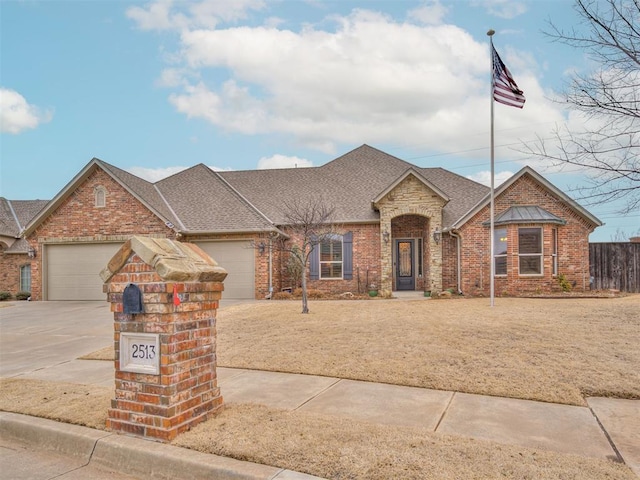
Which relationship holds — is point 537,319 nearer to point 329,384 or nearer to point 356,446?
point 329,384

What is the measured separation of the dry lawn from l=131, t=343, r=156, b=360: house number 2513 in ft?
9.60

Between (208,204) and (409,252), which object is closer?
(409,252)

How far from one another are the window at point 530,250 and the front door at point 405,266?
14.5 ft

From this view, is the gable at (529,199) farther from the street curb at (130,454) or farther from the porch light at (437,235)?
the street curb at (130,454)

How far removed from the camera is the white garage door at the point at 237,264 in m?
18.6

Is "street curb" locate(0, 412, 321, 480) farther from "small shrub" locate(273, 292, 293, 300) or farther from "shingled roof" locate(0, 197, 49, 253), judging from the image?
"shingled roof" locate(0, 197, 49, 253)

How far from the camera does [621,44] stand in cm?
486

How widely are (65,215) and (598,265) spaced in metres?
21.4

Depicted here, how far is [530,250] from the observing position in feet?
56.8

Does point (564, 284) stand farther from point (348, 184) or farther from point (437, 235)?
point (348, 184)

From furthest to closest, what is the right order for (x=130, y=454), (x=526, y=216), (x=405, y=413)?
1. (x=526, y=216)
2. (x=405, y=413)
3. (x=130, y=454)

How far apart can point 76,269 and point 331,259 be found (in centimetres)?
1037

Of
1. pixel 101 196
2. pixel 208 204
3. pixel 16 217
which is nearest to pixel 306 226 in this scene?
pixel 208 204

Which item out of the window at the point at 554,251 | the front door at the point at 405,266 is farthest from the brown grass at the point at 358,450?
the front door at the point at 405,266
